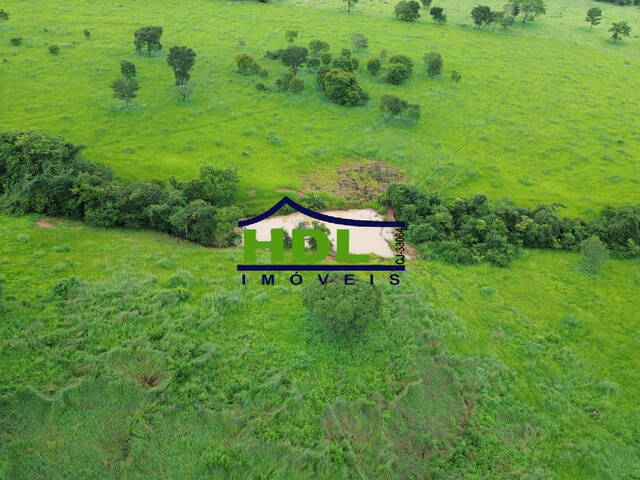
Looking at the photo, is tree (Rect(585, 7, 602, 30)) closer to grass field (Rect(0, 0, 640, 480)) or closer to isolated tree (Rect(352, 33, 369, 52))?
grass field (Rect(0, 0, 640, 480))

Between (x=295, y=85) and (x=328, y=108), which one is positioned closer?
(x=328, y=108)

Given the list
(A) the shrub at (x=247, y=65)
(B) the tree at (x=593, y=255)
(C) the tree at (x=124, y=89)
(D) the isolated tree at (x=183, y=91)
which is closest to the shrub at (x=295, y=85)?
(A) the shrub at (x=247, y=65)

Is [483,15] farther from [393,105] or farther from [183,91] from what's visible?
[183,91]

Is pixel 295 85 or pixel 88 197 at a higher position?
pixel 295 85

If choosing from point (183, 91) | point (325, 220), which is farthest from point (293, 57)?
point (325, 220)

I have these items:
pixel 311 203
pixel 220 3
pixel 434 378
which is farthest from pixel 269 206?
pixel 220 3

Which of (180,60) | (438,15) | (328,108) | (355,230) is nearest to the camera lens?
(355,230)

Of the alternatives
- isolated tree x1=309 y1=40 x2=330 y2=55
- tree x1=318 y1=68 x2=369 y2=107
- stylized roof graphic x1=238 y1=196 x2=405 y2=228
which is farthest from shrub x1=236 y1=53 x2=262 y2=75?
stylized roof graphic x1=238 y1=196 x2=405 y2=228
